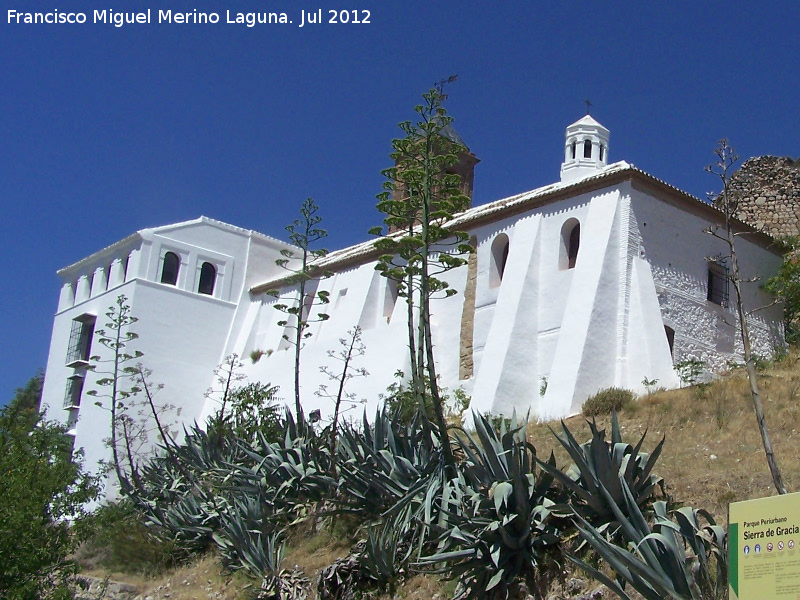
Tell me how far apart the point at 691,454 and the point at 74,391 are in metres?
21.3

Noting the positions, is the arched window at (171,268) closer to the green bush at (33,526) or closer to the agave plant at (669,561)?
the green bush at (33,526)

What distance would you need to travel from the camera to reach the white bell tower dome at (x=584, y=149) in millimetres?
25375

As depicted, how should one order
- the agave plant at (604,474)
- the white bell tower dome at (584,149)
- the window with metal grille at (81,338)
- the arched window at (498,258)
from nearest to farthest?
the agave plant at (604,474) < the arched window at (498,258) < the white bell tower dome at (584,149) < the window with metal grille at (81,338)

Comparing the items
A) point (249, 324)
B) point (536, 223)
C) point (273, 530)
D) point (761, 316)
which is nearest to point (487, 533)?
point (273, 530)

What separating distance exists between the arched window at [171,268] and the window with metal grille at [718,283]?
1580cm

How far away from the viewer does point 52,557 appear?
14.4m

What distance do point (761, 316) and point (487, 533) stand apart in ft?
Result: 49.5

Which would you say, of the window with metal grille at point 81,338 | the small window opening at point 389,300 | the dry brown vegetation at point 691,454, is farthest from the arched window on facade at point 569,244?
the window with metal grille at point 81,338

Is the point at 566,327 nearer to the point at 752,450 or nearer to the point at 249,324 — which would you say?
the point at 752,450

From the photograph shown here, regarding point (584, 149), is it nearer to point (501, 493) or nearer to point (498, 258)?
point (498, 258)

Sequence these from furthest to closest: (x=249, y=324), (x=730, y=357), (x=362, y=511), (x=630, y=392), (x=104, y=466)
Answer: (x=249, y=324)
(x=104, y=466)
(x=730, y=357)
(x=630, y=392)
(x=362, y=511)

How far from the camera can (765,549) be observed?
677cm

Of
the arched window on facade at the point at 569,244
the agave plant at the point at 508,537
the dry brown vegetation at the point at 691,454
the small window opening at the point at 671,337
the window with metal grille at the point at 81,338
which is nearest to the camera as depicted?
the agave plant at the point at 508,537

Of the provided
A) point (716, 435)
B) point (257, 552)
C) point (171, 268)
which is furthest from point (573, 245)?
point (171, 268)
